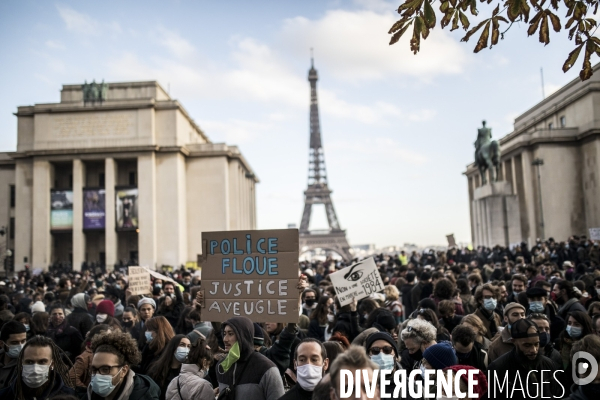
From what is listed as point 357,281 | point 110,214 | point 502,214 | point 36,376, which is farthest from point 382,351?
point 110,214

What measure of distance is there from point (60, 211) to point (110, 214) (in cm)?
440

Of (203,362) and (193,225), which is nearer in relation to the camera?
(203,362)

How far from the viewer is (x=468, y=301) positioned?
10.4 metres

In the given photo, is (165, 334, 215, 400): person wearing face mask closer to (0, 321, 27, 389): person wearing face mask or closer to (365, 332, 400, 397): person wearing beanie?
(365, 332, 400, 397): person wearing beanie

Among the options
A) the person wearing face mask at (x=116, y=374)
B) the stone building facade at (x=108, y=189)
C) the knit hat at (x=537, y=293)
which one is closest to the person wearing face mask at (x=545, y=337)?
the knit hat at (x=537, y=293)

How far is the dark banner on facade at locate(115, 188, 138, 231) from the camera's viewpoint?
52688 mm

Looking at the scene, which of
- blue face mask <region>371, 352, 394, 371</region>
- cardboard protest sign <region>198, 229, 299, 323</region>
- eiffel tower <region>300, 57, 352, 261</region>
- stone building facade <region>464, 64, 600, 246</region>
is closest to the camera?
blue face mask <region>371, 352, 394, 371</region>

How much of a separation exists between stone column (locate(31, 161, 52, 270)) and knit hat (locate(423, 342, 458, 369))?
172 feet

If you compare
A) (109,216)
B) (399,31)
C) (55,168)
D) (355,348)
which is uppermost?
(55,168)

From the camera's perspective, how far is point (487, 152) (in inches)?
1368

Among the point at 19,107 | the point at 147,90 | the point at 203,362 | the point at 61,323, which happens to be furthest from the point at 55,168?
the point at 203,362

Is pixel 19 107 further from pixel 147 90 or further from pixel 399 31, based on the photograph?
pixel 399 31

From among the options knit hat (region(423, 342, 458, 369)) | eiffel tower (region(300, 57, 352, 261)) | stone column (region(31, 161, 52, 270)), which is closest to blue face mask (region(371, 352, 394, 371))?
knit hat (region(423, 342, 458, 369))

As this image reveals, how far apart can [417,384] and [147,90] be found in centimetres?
5882
